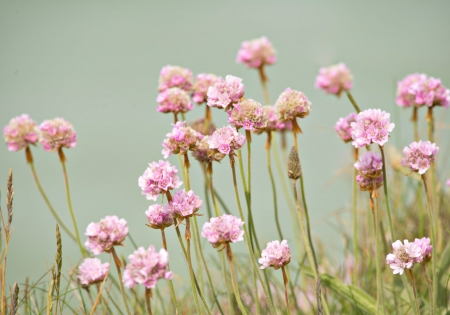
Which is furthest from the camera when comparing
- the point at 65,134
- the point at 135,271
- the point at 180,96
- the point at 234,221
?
the point at 65,134

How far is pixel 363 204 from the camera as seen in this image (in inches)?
120

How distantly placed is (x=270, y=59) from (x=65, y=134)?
985 mm

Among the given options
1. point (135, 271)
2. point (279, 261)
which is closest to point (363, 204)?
point (279, 261)

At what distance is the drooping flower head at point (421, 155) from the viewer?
133 centimetres

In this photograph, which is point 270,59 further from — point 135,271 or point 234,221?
point 135,271

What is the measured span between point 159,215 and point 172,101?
0.52 metres

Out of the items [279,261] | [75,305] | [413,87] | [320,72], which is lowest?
[75,305]

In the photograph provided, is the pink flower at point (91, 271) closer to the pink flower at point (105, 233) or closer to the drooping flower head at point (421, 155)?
the pink flower at point (105, 233)

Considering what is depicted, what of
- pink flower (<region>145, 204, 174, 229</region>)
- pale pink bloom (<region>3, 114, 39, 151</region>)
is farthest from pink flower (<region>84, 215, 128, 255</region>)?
pale pink bloom (<region>3, 114, 39, 151</region>)

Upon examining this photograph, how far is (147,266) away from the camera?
1.03 metres

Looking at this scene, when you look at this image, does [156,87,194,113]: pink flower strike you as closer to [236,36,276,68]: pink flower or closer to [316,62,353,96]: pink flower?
[236,36,276,68]: pink flower

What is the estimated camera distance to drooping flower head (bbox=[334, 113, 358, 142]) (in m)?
1.60

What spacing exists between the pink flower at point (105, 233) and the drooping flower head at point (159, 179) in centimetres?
9

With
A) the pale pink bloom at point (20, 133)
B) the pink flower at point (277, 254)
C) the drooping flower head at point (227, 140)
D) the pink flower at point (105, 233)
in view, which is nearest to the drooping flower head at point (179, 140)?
the drooping flower head at point (227, 140)
